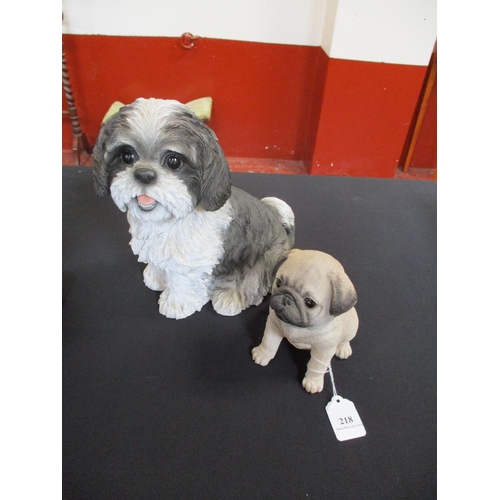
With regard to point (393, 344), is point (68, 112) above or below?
above

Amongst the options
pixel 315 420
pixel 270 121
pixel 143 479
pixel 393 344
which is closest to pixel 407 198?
pixel 393 344

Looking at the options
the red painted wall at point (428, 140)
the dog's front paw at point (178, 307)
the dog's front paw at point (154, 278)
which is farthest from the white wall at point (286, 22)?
the dog's front paw at point (178, 307)

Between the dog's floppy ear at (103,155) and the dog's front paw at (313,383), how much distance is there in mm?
771

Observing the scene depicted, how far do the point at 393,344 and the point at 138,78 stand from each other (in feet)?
7.02

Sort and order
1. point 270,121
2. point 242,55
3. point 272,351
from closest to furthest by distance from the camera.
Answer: point 272,351, point 242,55, point 270,121

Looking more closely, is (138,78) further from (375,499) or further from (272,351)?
(375,499)

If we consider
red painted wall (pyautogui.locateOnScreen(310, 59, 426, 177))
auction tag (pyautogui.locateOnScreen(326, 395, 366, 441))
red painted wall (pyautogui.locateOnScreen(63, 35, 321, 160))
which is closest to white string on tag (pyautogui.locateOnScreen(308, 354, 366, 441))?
auction tag (pyautogui.locateOnScreen(326, 395, 366, 441))

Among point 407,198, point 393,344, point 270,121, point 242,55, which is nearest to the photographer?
point 393,344

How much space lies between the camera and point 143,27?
231 cm

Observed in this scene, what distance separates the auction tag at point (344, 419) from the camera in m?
1.13

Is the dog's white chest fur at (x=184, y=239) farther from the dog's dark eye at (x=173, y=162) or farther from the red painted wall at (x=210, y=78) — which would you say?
the red painted wall at (x=210, y=78)

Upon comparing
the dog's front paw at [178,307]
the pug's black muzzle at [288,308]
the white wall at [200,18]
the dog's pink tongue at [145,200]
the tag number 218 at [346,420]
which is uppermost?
the white wall at [200,18]

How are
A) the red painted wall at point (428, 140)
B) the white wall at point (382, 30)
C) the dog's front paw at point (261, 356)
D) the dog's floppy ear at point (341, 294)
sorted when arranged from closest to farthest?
the dog's floppy ear at point (341, 294) < the dog's front paw at point (261, 356) < the white wall at point (382, 30) < the red painted wall at point (428, 140)

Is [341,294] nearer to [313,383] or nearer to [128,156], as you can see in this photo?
[313,383]
